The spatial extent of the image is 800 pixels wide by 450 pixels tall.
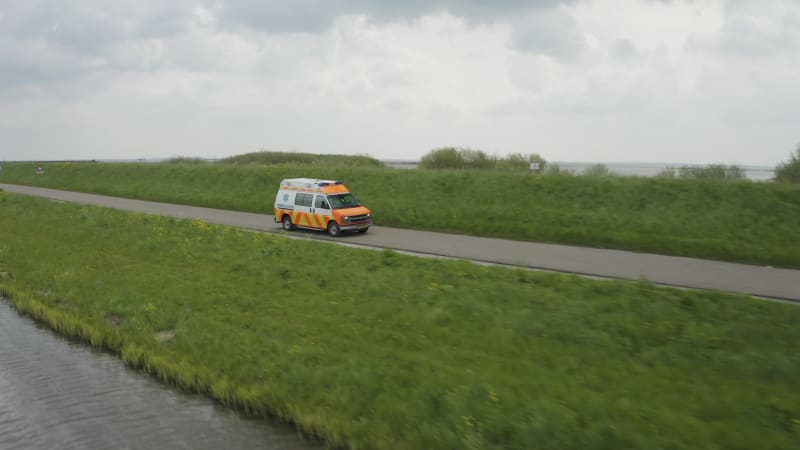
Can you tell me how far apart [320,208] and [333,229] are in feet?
4.06

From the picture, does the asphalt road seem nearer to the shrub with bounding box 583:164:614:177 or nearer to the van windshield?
the van windshield

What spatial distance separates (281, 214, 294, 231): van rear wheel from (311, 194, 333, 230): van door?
5.04ft

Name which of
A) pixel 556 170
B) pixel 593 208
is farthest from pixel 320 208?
pixel 556 170

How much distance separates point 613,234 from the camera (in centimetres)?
2062

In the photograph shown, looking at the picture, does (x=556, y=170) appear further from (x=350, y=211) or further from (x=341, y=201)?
(x=350, y=211)

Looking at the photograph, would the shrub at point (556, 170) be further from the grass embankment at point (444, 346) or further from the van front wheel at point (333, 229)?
the grass embankment at point (444, 346)

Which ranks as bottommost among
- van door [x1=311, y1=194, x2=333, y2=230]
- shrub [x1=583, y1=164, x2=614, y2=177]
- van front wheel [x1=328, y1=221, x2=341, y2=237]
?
van front wheel [x1=328, y1=221, x2=341, y2=237]

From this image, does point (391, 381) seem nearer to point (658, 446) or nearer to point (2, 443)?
point (658, 446)

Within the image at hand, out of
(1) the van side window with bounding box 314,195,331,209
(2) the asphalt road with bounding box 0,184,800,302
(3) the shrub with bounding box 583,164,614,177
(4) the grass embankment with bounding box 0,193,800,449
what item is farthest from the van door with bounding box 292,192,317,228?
(3) the shrub with bounding box 583,164,614,177

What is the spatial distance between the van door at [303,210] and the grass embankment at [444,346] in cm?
774

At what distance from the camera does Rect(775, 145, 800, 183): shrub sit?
25188mm

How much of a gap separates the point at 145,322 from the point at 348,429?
21.1 ft

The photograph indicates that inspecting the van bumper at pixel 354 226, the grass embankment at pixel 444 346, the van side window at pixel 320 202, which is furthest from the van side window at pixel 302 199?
the grass embankment at pixel 444 346

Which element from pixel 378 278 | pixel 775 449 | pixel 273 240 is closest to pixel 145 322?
pixel 378 278
